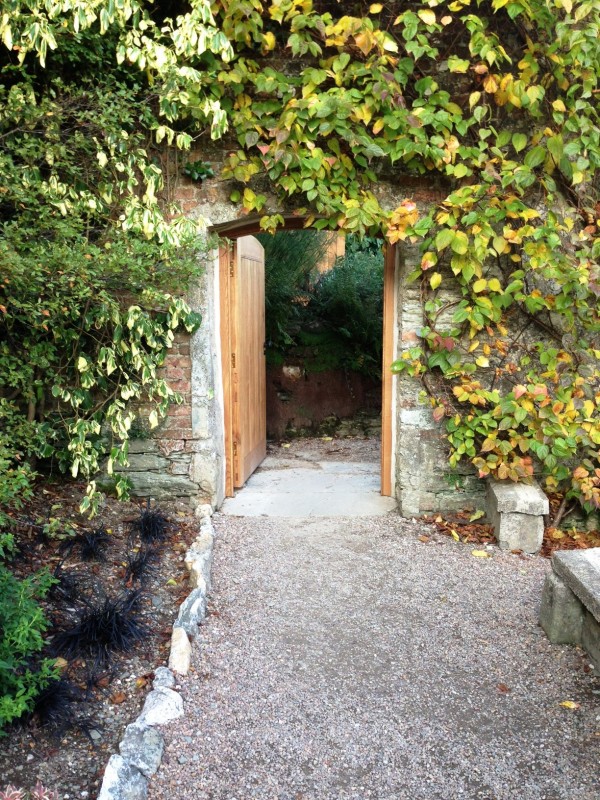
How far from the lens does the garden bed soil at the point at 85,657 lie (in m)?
2.12

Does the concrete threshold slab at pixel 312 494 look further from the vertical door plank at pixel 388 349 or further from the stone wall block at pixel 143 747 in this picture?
the stone wall block at pixel 143 747

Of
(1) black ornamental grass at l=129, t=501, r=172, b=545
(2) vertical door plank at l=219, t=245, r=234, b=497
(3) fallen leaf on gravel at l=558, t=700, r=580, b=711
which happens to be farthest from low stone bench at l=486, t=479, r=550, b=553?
(1) black ornamental grass at l=129, t=501, r=172, b=545

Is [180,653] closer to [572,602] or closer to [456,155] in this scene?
[572,602]

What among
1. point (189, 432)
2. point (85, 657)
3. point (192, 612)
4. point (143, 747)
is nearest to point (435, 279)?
point (189, 432)

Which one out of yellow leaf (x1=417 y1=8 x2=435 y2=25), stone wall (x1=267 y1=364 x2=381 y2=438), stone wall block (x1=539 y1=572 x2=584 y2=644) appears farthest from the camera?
stone wall (x1=267 y1=364 x2=381 y2=438)

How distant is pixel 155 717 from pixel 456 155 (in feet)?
11.8

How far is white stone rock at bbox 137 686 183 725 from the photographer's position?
2.33m

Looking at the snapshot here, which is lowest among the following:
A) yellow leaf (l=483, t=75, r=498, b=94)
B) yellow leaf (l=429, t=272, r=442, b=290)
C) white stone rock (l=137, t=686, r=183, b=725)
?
white stone rock (l=137, t=686, r=183, b=725)

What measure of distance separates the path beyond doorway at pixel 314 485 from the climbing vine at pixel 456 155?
991 millimetres

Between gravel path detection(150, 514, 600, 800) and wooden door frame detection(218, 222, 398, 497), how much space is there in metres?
1.05

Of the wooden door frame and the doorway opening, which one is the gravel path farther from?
the doorway opening

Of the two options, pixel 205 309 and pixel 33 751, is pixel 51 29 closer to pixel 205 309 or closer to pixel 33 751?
pixel 205 309

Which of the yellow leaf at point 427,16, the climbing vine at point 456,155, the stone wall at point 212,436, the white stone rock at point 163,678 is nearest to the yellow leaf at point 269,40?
the climbing vine at point 456,155

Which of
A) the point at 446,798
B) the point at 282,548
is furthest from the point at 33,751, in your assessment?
the point at 282,548
